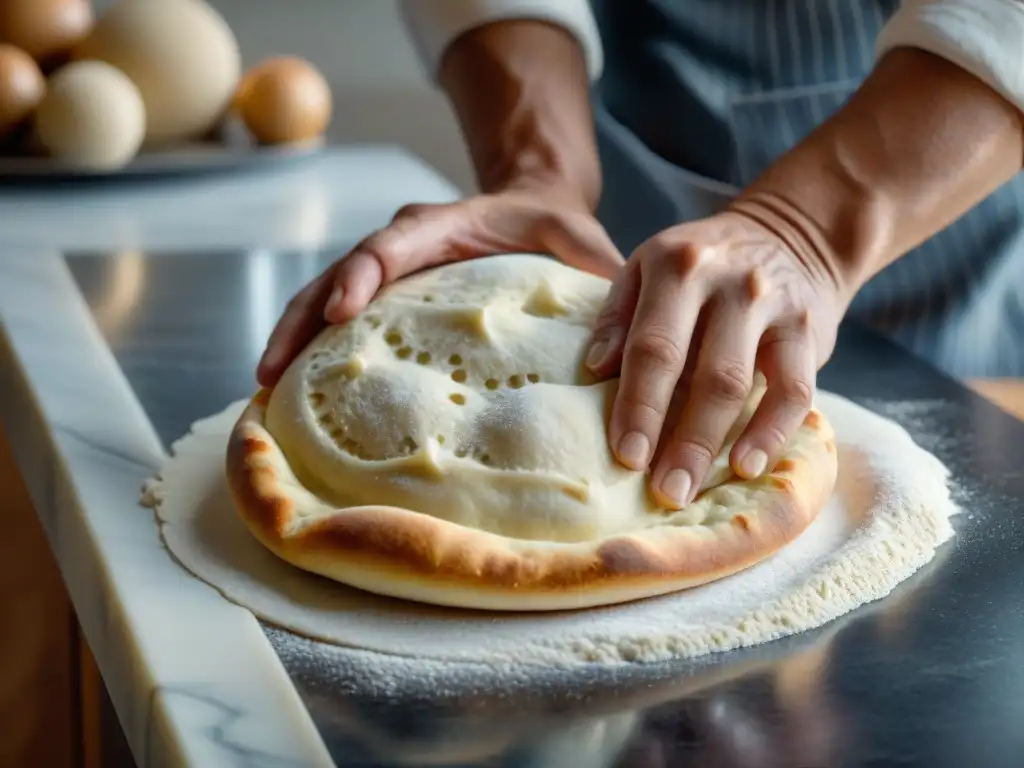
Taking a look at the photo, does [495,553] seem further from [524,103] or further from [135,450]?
[524,103]

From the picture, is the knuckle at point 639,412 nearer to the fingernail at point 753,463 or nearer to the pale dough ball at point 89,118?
the fingernail at point 753,463

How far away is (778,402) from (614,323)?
4.3 inches

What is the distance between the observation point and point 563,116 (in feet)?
4.22

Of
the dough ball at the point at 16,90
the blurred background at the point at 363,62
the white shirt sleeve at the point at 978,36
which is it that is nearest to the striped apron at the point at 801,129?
the white shirt sleeve at the point at 978,36

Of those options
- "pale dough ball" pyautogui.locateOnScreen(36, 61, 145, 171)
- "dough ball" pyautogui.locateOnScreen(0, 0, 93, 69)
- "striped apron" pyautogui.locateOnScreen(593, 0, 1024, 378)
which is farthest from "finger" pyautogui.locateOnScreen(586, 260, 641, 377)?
"dough ball" pyautogui.locateOnScreen(0, 0, 93, 69)

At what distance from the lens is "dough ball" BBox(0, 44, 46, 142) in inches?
62.7

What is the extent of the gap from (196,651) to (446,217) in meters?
0.44

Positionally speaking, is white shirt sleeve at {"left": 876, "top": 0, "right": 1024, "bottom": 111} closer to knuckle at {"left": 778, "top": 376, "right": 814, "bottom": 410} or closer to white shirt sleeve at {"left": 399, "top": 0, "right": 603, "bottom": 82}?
knuckle at {"left": 778, "top": 376, "right": 814, "bottom": 410}

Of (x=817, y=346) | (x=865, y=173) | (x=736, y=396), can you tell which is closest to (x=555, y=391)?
(x=736, y=396)

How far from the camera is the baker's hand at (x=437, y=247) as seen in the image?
873 mm

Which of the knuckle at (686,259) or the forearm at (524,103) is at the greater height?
the knuckle at (686,259)

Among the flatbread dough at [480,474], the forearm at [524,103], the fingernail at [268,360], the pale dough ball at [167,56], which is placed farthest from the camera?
the pale dough ball at [167,56]

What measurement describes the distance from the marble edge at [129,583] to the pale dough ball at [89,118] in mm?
496

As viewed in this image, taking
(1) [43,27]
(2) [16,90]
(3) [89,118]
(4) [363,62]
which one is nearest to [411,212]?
(3) [89,118]
